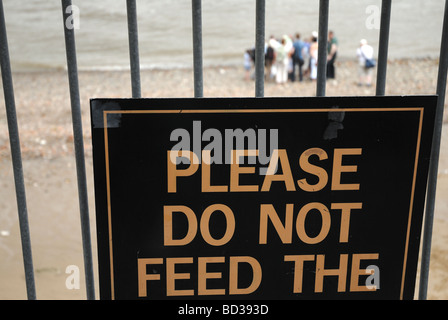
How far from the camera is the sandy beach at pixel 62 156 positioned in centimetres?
655

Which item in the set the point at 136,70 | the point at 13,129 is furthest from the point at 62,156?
the point at 136,70

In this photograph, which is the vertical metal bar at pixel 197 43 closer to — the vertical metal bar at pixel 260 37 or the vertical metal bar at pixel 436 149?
the vertical metal bar at pixel 260 37

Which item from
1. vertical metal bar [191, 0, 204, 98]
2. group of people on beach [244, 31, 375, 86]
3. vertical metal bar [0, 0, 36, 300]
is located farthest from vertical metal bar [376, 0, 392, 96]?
group of people on beach [244, 31, 375, 86]

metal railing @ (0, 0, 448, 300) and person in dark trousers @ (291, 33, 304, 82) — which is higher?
metal railing @ (0, 0, 448, 300)

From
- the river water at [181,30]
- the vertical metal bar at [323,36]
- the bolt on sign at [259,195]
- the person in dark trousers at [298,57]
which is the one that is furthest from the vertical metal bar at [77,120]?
the river water at [181,30]

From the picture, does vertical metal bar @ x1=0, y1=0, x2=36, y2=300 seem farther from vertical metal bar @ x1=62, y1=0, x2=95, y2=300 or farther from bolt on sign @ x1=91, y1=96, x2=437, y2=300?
bolt on sign @ x1=91, y1=96, x2=437, y2=300

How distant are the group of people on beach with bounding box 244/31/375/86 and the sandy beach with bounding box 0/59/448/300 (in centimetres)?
41

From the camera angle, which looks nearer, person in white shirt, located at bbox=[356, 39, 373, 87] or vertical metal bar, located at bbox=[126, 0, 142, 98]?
vertical metal bar, located at bbox=[126, 0, 142, 98]

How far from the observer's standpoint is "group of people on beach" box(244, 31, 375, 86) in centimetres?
1544

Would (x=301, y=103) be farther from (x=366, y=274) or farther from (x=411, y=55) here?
(x=411, y=55)

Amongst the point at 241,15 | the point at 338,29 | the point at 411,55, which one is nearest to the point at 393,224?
the point at 411,55

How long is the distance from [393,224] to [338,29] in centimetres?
2429

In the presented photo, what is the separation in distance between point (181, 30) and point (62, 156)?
15.6 m

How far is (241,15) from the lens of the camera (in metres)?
27.2
